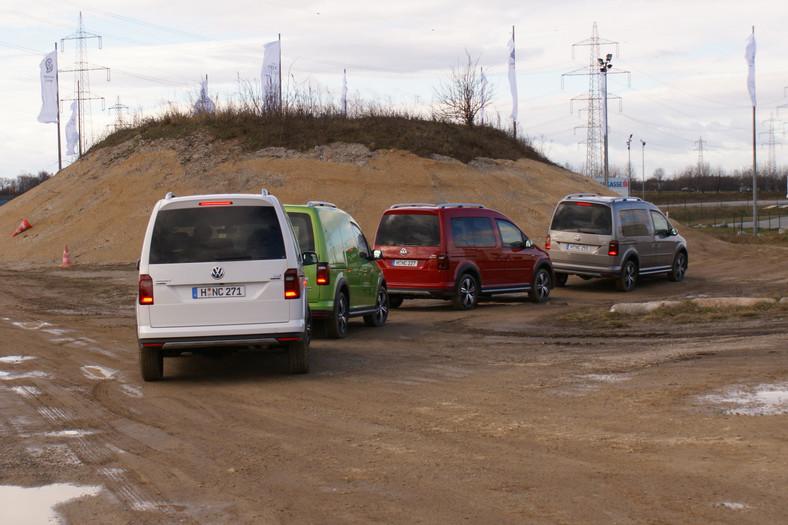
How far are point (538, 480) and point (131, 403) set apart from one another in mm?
4388

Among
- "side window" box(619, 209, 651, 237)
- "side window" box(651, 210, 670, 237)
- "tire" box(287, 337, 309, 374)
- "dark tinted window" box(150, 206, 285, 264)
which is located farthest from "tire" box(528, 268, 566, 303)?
"dark tinted window" box(150, 206, 285, 264)

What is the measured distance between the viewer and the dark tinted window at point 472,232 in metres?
16.6

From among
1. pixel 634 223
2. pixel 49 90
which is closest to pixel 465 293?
pixel 634 223

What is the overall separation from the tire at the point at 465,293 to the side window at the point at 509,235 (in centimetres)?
128

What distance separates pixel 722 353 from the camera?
10359 mm

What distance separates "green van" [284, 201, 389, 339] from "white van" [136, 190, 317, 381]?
244 cm

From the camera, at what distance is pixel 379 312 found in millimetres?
14672

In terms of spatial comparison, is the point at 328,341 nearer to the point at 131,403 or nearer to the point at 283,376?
the point at 283,376

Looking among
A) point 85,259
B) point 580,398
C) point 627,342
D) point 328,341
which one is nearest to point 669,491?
point 580,398

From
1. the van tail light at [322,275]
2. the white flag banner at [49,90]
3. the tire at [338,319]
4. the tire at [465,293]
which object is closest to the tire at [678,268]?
the tire at [465,293]

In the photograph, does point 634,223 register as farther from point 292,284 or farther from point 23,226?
point 23,226

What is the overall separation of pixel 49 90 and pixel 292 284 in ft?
126

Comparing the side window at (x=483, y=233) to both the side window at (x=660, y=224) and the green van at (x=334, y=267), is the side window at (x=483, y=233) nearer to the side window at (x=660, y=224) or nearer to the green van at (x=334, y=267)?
the green van at (x=334, y=267)

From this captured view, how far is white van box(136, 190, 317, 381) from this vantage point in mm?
9172
